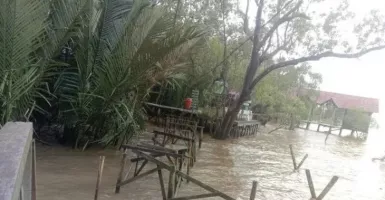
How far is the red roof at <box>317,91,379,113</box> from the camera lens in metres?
38.9

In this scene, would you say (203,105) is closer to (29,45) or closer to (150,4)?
(150,4)

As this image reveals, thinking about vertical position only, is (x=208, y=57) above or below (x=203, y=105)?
above

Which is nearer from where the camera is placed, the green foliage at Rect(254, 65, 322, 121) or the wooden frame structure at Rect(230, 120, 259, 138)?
the wooden frame structure at Rect(230, 120, 259, 138)

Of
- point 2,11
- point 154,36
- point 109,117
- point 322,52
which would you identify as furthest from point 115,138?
point 322,52

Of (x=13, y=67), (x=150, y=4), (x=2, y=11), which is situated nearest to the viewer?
(x=2, y=11)

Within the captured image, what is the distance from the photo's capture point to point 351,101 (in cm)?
4050

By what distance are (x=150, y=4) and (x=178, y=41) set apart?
133 cm

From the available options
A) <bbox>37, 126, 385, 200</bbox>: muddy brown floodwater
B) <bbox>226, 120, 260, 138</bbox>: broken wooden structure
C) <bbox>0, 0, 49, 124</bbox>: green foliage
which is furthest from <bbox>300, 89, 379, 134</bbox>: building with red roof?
<bbox>0, 0, 49, 124</bbox>: green foliage

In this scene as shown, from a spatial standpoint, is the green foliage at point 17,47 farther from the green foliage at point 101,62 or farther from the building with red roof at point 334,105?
the building with red roof at point 334,105

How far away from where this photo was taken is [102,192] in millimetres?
6711

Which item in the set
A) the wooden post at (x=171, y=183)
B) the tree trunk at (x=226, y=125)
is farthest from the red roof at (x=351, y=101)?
the wooden post at (x=171, y=183)

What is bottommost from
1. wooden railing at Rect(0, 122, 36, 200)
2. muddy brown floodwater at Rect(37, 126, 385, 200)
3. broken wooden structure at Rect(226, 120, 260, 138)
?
muddy brown floodwater at Rect(37, 126, 385, 200)

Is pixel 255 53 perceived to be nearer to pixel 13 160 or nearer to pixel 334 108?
pixel 13 160

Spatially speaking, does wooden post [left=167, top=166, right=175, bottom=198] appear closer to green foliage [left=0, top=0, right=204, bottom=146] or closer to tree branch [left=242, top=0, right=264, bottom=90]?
green foliage [left=0, top=0, right=204, bottom=146]
